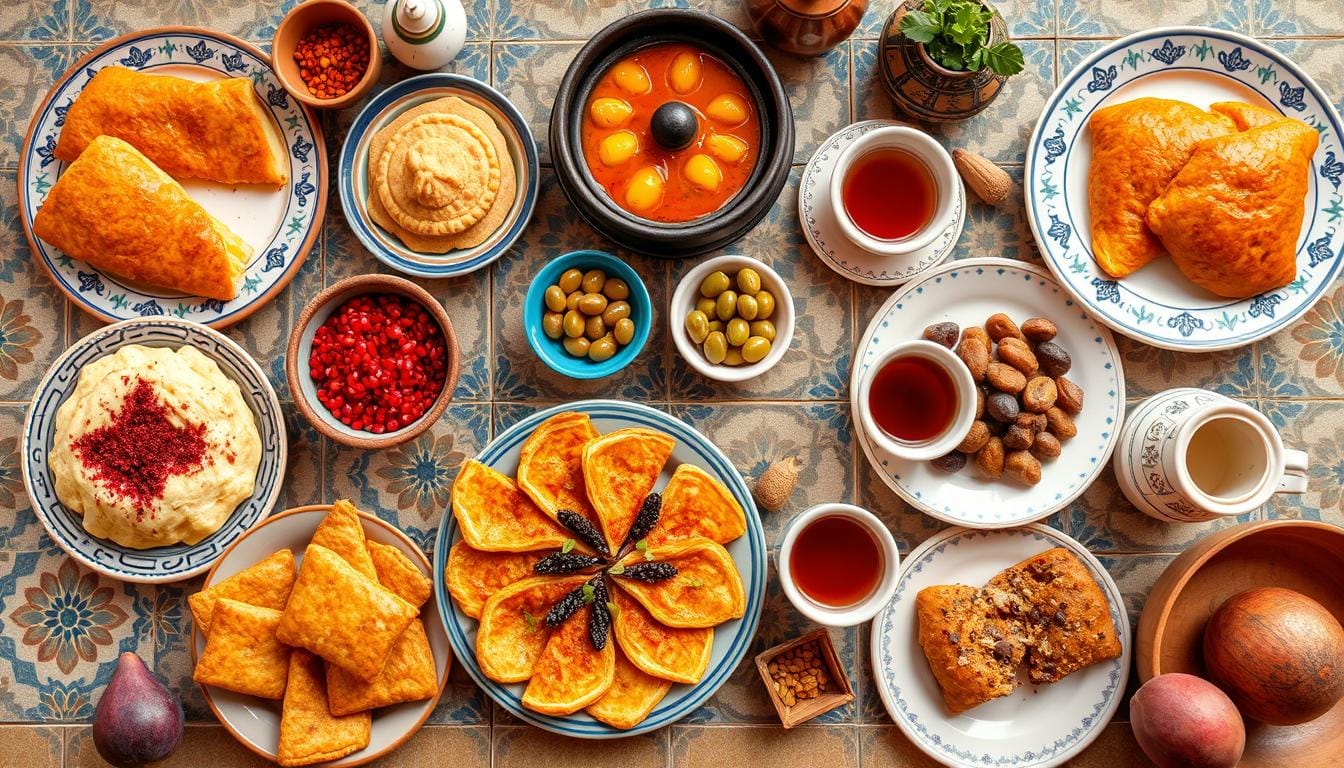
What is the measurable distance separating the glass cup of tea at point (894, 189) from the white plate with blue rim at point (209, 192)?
164cm

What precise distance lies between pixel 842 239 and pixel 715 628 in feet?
4.11

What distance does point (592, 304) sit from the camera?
2.59 m

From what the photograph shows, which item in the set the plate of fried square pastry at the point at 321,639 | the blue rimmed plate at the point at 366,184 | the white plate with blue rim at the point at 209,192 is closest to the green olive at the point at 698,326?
the blue rimmed plate at the point at 366,184

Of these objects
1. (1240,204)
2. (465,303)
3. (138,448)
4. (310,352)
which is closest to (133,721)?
(138,448)

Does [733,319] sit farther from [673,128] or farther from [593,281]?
[673,128]

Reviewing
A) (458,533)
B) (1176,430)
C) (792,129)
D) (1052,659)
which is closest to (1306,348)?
(1176,430)

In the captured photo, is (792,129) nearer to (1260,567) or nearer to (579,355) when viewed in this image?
(579,355)

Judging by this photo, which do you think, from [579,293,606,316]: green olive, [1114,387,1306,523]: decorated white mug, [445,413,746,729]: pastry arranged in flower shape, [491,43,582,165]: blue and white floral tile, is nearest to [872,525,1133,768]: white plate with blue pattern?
[1114,387,1306,523]: decorated white mug

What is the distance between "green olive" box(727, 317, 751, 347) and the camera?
257 cm

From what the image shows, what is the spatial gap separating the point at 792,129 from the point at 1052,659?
5.77 ft

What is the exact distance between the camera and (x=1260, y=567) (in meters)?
2.64

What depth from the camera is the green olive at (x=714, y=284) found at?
8.50 feet

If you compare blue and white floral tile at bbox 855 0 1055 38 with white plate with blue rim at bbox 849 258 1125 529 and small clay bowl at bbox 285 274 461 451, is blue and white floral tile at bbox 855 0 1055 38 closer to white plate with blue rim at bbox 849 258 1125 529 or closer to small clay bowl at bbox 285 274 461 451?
white plate with blue rim at bbox 849 258 1125 529

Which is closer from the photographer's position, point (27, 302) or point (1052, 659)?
point (1052, 659)
